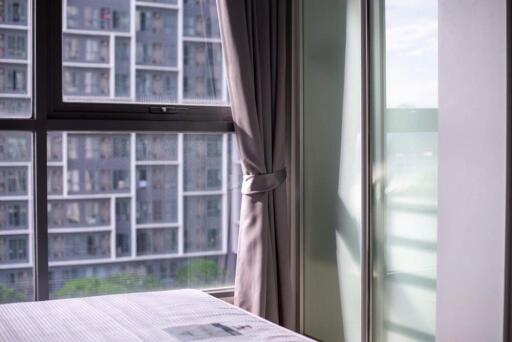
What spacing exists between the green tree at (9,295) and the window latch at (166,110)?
3.60ft

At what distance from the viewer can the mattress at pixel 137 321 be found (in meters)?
2.19

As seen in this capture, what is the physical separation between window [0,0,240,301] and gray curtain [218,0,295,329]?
0.53 ft

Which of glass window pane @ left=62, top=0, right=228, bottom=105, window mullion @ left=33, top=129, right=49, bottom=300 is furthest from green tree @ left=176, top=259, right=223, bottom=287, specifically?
glass window pane @ left=62, top=0, right=228, bottom=105

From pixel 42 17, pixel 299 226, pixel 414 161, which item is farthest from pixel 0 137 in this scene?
pixel 414 161

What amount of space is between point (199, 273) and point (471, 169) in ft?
5.45

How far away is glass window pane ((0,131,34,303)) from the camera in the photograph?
3.30 m

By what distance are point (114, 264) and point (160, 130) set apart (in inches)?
28.2

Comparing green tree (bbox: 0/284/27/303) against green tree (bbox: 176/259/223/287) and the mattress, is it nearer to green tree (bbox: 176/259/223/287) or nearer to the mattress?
the mattress

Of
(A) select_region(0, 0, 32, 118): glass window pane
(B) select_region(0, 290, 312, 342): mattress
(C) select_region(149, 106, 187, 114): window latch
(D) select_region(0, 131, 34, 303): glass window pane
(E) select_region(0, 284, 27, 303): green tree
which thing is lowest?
(E) select_region(0, 284, 27, 303): green tree

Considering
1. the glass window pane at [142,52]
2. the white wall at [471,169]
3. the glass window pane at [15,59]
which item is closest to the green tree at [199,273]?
the glass window pane at [142,52]

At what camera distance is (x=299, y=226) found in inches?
149

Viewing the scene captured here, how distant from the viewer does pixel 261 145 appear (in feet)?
12.0

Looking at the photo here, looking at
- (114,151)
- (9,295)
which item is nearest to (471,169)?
(114,151)

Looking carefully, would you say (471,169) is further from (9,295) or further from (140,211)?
(9,295)
